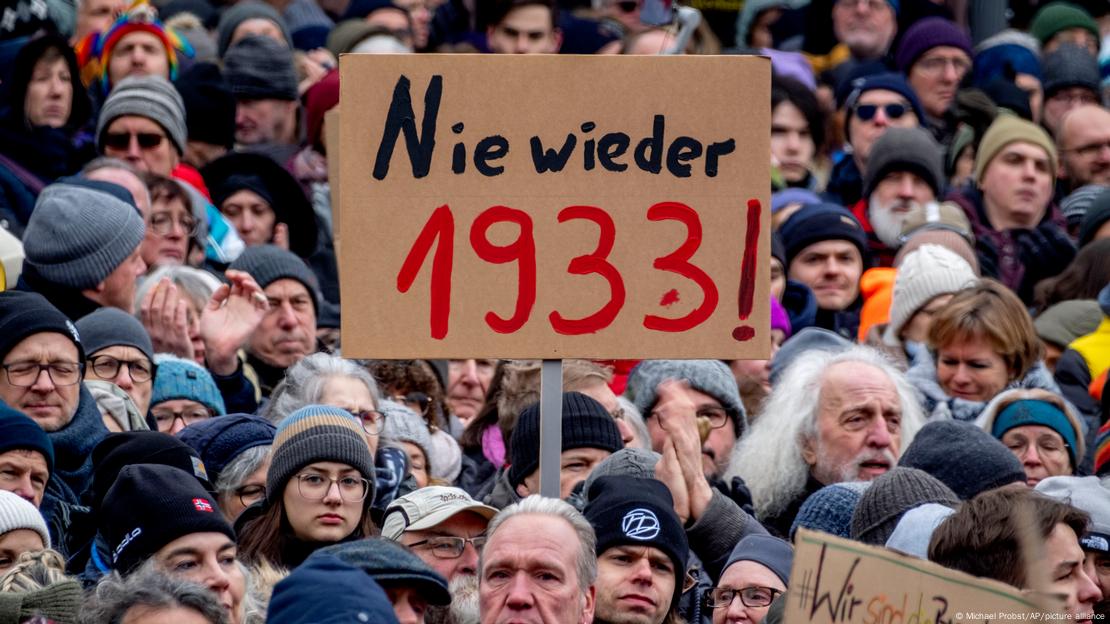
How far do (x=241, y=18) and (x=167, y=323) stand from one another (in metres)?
4.59

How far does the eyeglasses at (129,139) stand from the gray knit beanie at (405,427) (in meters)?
2.93

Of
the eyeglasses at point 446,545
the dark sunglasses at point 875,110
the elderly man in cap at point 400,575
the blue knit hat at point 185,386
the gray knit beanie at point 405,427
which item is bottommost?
the gray knit beanie at point 405,427

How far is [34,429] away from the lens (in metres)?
7.07

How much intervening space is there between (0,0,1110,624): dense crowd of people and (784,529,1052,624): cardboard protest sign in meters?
0.16

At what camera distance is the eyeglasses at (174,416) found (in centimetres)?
822

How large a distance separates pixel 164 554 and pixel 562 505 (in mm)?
1239

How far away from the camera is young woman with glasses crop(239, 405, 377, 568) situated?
6.96 m

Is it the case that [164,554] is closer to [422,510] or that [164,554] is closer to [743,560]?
[422,510]

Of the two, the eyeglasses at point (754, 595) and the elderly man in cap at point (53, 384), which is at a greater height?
the elderly man in cap at point (53, 384)

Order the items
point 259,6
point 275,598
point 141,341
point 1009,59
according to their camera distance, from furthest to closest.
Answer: point 1009,59, point 259,6, point 141,341, point 275,598

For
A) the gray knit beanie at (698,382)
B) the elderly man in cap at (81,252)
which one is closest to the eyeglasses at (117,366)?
the elderly man in cap at (81,252)

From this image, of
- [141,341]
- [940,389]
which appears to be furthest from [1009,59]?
[141,341]

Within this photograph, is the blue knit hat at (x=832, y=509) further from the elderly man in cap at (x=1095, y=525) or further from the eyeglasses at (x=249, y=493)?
the eyeglasses at (x=249, y=493)

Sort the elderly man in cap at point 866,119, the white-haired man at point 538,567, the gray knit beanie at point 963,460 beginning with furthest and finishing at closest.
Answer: the elderly man in cap at point 866,119
the gray knit beanie at point 963,460
the white-haired man at point 538,567
